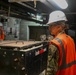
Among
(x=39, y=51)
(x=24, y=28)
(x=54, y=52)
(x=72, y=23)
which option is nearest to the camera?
(x=39, y=51)

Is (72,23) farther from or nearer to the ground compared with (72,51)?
farther from the ground

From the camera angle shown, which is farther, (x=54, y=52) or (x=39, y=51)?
(x=54, y=52)

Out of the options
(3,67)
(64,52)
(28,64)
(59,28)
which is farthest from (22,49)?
(59,28)

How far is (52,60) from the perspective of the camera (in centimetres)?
200

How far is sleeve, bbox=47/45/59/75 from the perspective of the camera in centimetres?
195

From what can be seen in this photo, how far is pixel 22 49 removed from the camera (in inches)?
56.4

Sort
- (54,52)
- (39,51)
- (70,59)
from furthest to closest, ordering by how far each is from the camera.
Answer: (70,59) < (54,52) < (39,51)

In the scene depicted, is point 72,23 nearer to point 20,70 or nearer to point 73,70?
point 73,70

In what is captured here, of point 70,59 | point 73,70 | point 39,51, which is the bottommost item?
point 73,70

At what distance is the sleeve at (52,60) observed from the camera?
195cm

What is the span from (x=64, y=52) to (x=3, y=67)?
0.89 m

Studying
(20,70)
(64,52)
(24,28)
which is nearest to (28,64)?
(20,70)

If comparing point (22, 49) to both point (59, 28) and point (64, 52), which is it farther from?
point (59, 28)

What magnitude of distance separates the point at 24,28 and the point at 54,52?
636 cm
